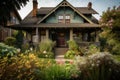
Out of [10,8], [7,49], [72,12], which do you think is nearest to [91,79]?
[7,49]

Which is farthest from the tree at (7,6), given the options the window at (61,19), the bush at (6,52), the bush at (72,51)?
the bush at (6,52)

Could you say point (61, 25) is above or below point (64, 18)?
below

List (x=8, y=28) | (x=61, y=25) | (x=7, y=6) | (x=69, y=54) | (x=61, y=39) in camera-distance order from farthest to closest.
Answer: (x=8, y=28)
(x=61, y=39)
(x=61, y=25)
(x=69, y=54)
(x=7, y=6)

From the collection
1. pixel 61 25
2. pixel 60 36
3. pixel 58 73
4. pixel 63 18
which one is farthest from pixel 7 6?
pixel 58 73

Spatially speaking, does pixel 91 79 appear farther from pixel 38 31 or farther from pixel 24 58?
pixel 38 31

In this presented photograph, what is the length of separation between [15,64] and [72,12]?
29431mm

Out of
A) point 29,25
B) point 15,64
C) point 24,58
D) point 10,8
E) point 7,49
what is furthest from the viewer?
point 29,25

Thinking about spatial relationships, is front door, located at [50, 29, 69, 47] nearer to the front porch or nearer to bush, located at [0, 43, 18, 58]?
the front porch

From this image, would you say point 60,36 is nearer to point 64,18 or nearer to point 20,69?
point 64,18

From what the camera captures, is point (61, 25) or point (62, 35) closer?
point (61, 25)

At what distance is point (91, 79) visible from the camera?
10.4 m

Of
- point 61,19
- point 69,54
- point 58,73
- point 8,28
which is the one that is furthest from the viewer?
point 8,28

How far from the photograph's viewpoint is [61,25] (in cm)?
3722

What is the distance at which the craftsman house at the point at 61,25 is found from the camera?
121 feet
